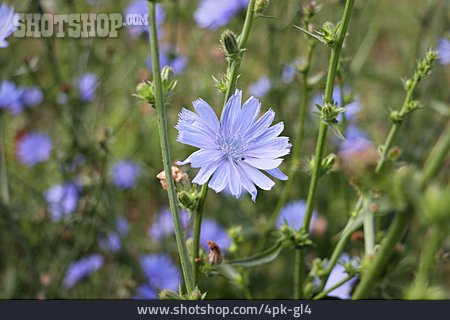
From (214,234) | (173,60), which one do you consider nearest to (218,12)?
(173,60)

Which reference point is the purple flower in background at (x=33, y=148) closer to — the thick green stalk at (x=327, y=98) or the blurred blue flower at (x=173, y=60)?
the blurred blue flower at (x=173, y=60)

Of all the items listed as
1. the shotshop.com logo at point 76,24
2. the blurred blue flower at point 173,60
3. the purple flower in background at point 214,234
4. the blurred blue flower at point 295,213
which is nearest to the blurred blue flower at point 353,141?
the blurred blue flower at point 295,213

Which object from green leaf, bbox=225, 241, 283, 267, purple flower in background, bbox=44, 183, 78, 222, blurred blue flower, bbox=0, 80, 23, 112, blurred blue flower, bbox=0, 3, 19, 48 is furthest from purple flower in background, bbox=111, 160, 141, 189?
green leaf, bbox=225, 241, 283, 267

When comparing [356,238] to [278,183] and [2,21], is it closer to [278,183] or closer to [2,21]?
[278,183]

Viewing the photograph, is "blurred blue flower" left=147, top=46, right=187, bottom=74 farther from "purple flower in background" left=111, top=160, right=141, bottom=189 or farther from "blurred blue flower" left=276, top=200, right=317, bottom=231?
"blurred blue flower" left=276, top=200, right=317, bottom=231

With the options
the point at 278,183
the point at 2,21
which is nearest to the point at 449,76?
the point at 278,183

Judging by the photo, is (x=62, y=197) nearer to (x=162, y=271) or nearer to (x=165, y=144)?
(x=162, y=271)
